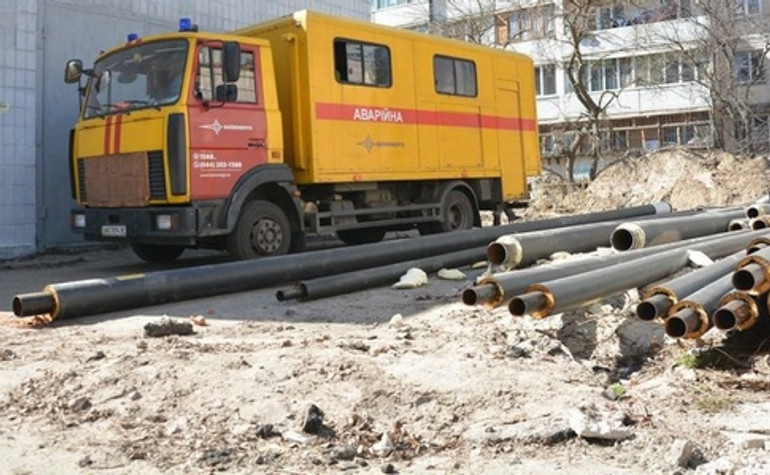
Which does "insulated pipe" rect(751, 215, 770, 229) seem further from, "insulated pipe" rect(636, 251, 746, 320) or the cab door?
the cab door

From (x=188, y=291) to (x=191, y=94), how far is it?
2.94 meters

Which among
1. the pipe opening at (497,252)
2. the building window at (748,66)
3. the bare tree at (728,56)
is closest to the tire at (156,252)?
the pipe opening at (497,252)

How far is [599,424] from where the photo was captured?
163 inches

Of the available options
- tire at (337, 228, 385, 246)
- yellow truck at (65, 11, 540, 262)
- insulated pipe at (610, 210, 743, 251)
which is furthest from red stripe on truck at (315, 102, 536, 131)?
insulated pipe at (610, 210, 743, 251)

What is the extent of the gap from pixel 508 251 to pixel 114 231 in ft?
18.1

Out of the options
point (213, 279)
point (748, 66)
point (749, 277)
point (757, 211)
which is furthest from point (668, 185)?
point (749, 277)

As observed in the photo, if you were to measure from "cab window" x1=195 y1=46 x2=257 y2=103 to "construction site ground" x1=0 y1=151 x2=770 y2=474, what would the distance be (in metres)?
3.87

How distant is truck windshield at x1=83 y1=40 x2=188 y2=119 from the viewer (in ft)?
33.4

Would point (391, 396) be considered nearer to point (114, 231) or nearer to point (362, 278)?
point (362, 278)

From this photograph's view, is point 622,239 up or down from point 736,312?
up

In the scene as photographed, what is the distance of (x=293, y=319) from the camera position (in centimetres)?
750

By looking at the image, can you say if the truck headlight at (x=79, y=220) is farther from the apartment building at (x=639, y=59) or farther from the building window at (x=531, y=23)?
the building window at (x=531, y=23)

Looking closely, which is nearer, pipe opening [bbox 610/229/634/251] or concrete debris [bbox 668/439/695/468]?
concrete debris [bbox 668/439/695/468]

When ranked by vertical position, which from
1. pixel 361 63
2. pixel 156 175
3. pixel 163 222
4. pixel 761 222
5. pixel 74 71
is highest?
pixel 361 63
